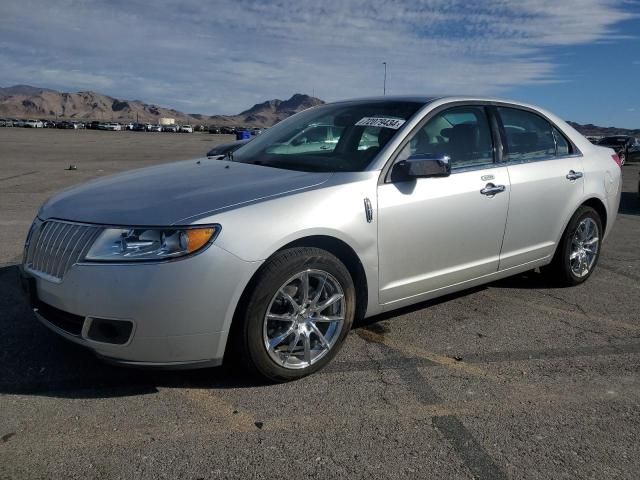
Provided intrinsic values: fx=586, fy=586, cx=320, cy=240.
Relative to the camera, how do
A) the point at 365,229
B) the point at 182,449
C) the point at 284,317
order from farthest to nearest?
the point at 365,229 → the point at 284,317 → the point at 182,449

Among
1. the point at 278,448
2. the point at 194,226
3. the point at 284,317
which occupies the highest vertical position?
the point at 194,226

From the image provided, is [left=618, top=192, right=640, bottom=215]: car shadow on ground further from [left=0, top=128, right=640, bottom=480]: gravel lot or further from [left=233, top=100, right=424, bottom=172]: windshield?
[left=233, top=100, right=424, bottom=172]: windshield

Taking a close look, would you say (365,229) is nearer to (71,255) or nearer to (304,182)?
(304,182)

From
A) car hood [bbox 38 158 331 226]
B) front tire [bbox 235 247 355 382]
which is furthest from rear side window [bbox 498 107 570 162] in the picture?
front tire [bbox 235 247 355 382]

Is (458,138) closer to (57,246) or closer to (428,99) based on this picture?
(428,99)

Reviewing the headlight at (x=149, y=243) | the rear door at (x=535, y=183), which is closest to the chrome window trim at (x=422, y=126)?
the rear door at (x=535, y=183)

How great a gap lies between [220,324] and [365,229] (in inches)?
41.4

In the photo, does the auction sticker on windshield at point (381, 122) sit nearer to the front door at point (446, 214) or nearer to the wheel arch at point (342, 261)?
the front door at point (446, 214)

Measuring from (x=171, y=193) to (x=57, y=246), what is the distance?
2.19ft

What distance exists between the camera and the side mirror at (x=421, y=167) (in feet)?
11.8

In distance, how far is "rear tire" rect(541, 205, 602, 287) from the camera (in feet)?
16.6

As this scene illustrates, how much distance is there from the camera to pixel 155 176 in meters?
3.90

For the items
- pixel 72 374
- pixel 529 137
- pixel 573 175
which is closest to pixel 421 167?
pixel 529 137

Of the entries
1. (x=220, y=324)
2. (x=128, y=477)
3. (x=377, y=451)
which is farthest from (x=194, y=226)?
(x=377, y=451)
